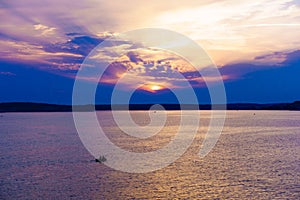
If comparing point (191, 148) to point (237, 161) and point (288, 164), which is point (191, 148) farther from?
point (288, 164)

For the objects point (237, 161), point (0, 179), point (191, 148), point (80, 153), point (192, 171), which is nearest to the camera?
point (0, 179)

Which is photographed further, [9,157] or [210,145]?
[210,145]

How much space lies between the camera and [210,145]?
67.7 meters

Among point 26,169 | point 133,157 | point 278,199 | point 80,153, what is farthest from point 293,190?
point 80,153

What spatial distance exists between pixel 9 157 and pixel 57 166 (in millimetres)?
11326

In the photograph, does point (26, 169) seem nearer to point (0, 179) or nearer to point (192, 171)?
point (0, 179)

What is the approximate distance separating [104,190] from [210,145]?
37.7 metres

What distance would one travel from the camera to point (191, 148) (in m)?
63.2

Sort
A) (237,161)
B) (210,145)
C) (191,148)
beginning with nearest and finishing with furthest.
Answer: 1. (237,161)
2. (191,148)
3. (210,145)

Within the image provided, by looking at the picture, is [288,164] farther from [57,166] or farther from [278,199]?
[57,166]

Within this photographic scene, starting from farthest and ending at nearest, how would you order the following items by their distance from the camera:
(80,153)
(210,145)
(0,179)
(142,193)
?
(210,145) → (80,153) → (0,179) → (142,193)

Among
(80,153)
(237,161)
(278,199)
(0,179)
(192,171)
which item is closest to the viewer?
(278,199)

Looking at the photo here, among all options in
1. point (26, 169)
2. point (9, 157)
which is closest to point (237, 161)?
point (26, 169)

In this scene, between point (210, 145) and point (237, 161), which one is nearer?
point (237, 161)
